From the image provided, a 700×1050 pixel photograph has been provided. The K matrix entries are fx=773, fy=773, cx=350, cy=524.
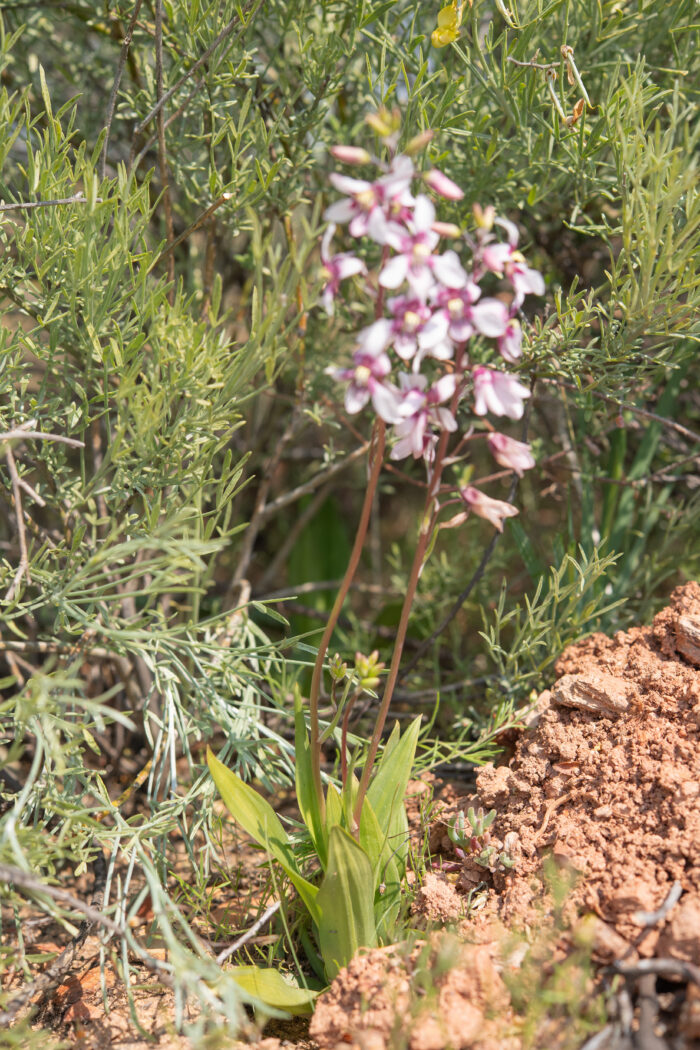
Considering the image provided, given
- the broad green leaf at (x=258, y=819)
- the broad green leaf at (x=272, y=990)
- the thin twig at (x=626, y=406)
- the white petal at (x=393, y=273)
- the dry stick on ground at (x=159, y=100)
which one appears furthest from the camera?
the thin twig at (x=626, y=406)

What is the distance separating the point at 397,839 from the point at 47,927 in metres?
0.86

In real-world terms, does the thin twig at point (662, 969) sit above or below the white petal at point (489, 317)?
below

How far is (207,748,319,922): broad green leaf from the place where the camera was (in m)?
1.31

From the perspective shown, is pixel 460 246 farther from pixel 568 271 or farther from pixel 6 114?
pixel 6 114

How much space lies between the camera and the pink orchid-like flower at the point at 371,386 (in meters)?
1.05

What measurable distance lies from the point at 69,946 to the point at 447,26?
1809 mm

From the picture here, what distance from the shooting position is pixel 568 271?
2254 mm

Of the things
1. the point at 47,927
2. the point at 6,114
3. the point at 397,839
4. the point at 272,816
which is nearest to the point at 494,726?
the point at 397,839

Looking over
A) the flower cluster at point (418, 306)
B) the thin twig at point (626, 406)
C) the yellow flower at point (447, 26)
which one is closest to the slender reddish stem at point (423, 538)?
the flower cluster at point (418, 306)

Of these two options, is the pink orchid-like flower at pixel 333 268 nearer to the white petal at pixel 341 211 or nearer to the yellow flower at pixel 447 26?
the white petal at pixel 341 211

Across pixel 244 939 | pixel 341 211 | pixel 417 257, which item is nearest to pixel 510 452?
pixel 417 257

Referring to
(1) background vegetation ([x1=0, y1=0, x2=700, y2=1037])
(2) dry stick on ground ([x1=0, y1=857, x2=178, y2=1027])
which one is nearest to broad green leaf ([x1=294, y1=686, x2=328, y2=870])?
(1) background vegetation ([x1=0, y1=0, x2=700, y2=1037])

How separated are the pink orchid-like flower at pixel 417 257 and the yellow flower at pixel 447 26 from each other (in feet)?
1.80

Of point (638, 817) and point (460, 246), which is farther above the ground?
point (460, 246)
